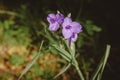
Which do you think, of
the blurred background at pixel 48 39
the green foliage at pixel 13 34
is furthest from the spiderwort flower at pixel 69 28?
the green foliage at pixel 13 34

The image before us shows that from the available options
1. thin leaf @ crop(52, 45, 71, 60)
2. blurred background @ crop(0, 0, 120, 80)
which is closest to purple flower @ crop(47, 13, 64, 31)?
thin leaf @ crop(52, 45, 71, 60)

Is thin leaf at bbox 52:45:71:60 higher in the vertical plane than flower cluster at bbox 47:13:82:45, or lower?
lower

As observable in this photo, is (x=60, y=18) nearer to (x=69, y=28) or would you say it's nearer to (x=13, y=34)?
(x=69, y=28)

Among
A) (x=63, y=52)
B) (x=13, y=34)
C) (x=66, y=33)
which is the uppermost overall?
(x=66, y=33)

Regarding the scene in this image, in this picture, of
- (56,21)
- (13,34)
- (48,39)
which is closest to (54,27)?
(56,21)

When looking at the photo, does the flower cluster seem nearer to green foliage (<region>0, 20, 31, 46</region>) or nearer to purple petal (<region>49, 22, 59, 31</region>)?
purple petal (<region>49, 22, 59, 31</region>)

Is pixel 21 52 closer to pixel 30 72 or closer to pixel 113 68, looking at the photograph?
pixel 30 72

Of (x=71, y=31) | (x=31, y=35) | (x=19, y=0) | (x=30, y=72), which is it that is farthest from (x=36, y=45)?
(x=71, y=31)

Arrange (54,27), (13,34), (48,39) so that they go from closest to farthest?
(54,27) → (48,39) → (13,34)
